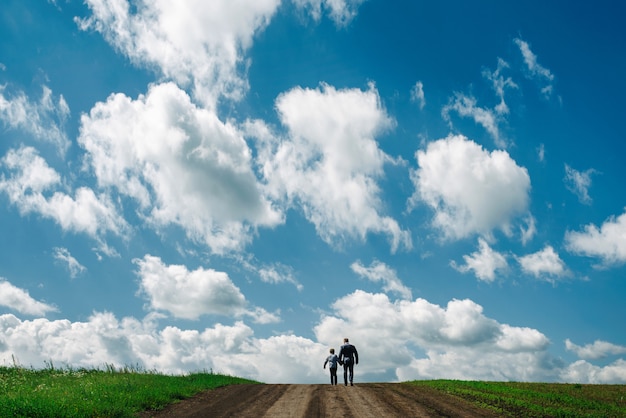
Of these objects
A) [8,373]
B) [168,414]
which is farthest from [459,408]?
[8,373]

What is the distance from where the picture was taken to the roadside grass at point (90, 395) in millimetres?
14508

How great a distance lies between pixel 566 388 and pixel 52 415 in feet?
92.2

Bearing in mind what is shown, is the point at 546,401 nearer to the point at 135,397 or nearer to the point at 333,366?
the point at 333,366

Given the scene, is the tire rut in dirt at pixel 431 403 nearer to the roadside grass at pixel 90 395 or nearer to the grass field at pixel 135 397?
the grass field at pixel 135 397

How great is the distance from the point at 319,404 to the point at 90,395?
328 inches

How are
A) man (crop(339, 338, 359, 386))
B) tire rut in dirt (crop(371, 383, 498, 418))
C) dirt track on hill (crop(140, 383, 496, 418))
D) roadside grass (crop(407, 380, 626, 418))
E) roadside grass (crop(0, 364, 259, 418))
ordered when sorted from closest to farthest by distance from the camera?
1. roadside grass (crop(0, 364, 259, 418))
2. dirt track on hill (crop(140, 383, 496, 418))
3. tire rut in dirt (crop(371, 383, 498, 418))
4. roadside grass (crop(407, 380, 626, 418))
5. man (crop(339, 338, 359, 386))

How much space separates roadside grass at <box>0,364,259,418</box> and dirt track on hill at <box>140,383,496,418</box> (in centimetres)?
77

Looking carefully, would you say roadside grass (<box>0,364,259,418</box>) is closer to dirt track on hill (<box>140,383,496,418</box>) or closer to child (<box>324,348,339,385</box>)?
dirt track on hill (<box>140,383,496,418</box>)

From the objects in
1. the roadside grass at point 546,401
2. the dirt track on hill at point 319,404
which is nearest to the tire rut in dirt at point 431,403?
the dirt track on hill at point 319,404

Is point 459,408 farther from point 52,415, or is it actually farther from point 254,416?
point 52,415

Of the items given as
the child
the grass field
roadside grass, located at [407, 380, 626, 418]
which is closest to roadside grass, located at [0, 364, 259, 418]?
the grass field

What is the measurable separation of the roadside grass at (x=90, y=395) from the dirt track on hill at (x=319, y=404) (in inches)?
30.5

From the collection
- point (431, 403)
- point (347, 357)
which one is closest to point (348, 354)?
point (347, 357)

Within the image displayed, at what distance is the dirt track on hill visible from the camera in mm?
16875
